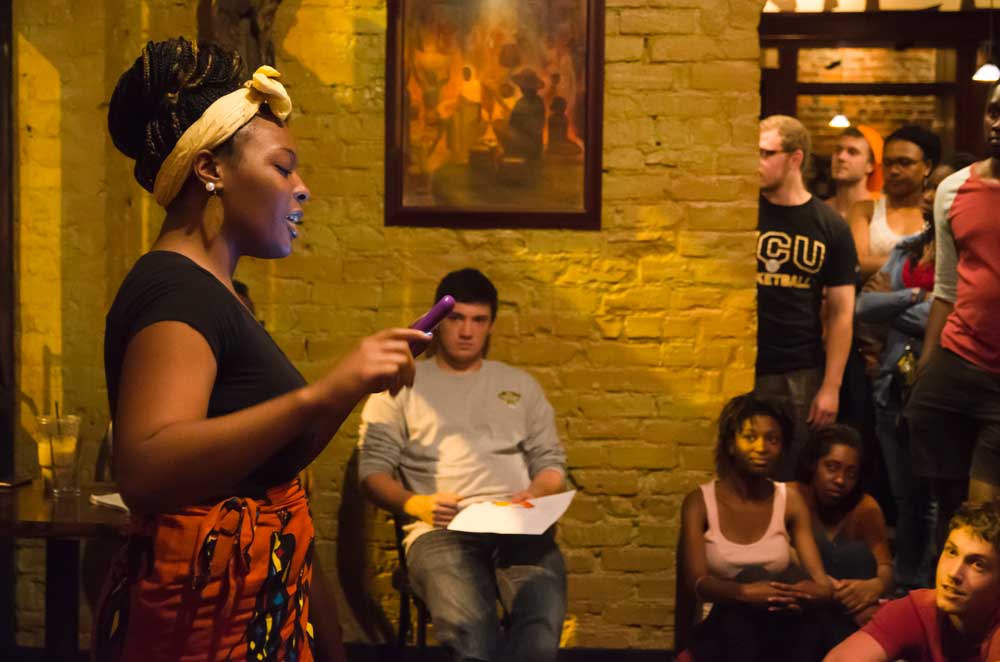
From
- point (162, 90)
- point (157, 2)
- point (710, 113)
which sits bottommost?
point (162, 90)

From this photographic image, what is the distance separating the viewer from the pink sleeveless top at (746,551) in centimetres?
373

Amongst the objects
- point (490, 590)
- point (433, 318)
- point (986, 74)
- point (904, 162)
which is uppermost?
point (986, 74)

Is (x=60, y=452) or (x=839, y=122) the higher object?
(x=839, y=122)

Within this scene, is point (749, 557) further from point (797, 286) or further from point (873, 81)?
point (873, 81)

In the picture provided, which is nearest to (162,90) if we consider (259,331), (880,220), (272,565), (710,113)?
(259,331)

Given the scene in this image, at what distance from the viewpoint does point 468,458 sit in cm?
392

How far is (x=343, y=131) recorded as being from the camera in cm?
416

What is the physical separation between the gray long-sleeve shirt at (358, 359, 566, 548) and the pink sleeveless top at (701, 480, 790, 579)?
49 cm

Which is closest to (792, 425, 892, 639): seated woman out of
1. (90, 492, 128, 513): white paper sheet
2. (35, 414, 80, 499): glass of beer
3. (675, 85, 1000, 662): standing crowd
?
(675, 85, 1000, 662): standing crowd

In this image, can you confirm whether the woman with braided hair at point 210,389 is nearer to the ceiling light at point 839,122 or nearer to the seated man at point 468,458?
the seated man at point 468,458

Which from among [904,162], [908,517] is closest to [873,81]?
[904,162]

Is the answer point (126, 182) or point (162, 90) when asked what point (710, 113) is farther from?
→ point (162, 90)

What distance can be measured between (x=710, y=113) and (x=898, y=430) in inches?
50.8

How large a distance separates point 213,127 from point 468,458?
2.51 meters
